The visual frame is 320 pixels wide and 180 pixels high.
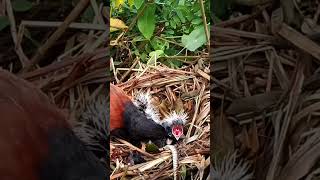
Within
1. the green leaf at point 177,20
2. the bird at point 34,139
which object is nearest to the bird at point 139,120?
the green leaf at point 177,20

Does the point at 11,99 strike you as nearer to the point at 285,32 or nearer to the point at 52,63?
the point at 52,63

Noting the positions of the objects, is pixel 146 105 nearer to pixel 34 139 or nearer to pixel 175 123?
pixel 175 123

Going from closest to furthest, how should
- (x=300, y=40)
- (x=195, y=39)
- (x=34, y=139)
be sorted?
(x=34, y=139) < (x=300, y=40) < (x=195, y=39)

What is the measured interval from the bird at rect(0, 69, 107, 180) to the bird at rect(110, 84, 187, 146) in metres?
0.31

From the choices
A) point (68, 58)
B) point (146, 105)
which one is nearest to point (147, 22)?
point (146, 105)

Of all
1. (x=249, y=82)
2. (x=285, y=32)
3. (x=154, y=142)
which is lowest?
(x=154, y=142)

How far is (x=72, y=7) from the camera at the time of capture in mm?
1264

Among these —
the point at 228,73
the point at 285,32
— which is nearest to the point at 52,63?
the point at 228,73

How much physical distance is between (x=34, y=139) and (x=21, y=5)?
0.28 meters

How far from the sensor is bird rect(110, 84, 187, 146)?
5.14ft

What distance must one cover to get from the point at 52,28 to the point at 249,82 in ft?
1.50

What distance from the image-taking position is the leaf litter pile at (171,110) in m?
1.57

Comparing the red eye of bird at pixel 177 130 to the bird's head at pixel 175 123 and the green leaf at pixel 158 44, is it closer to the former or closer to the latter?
the bird's head at pixel 175 123

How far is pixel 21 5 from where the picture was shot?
4.04 ft
